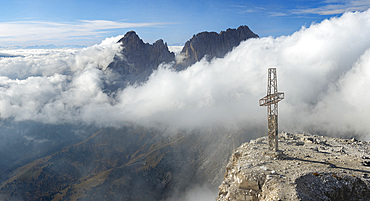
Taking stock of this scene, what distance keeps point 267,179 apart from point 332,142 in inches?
1539

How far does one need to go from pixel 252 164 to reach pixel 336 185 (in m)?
12.8

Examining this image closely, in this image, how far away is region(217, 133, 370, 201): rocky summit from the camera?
3519 centimetres

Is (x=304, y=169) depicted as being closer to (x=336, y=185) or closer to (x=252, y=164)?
(x=336, y=185)

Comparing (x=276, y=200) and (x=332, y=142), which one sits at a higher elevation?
(x=276, y=200)

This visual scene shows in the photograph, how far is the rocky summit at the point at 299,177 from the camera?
115 ft

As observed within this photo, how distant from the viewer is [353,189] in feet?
121

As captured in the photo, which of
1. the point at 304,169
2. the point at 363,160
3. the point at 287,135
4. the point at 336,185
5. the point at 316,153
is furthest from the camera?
the point at 287,135

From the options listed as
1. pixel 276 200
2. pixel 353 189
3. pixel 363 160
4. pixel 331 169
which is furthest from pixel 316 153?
pixel 276 200

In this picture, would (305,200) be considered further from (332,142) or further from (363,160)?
(332,142)

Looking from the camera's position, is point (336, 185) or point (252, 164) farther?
point (252, 164)

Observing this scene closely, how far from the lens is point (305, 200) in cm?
→ 3259

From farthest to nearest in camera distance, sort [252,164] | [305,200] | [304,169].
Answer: [252,164] < [304,169] < [305,200]

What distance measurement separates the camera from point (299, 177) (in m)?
37.2

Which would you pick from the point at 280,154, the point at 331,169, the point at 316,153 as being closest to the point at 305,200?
the point at 331,169
